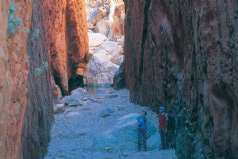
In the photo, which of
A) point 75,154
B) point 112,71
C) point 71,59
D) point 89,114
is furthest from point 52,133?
point 112,71

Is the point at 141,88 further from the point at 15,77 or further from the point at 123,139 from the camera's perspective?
the point at 15,77

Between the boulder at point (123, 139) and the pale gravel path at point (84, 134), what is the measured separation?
288 millimetres

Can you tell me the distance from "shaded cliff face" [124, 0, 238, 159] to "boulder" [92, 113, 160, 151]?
0.73 metres

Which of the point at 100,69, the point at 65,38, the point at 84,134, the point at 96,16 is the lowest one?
the point at 84,134

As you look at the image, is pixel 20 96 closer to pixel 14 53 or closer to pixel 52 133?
pixel 14 53

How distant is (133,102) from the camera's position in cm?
1355

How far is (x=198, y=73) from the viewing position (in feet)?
15.8

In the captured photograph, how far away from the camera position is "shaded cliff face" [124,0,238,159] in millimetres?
3553

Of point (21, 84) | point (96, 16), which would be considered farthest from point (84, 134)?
point (96, 16)

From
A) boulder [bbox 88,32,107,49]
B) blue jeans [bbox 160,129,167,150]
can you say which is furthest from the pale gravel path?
boulder [bbox 88,32,107,49]

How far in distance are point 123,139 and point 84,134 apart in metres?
Answer: 2.04

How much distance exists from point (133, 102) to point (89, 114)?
2203 millimetres

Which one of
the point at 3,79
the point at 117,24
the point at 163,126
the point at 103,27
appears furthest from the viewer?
the point at 103,27

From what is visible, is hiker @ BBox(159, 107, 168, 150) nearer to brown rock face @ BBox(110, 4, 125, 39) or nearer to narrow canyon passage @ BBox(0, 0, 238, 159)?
narrow canyon passage @ BBox(0, 0, 238, 159)
